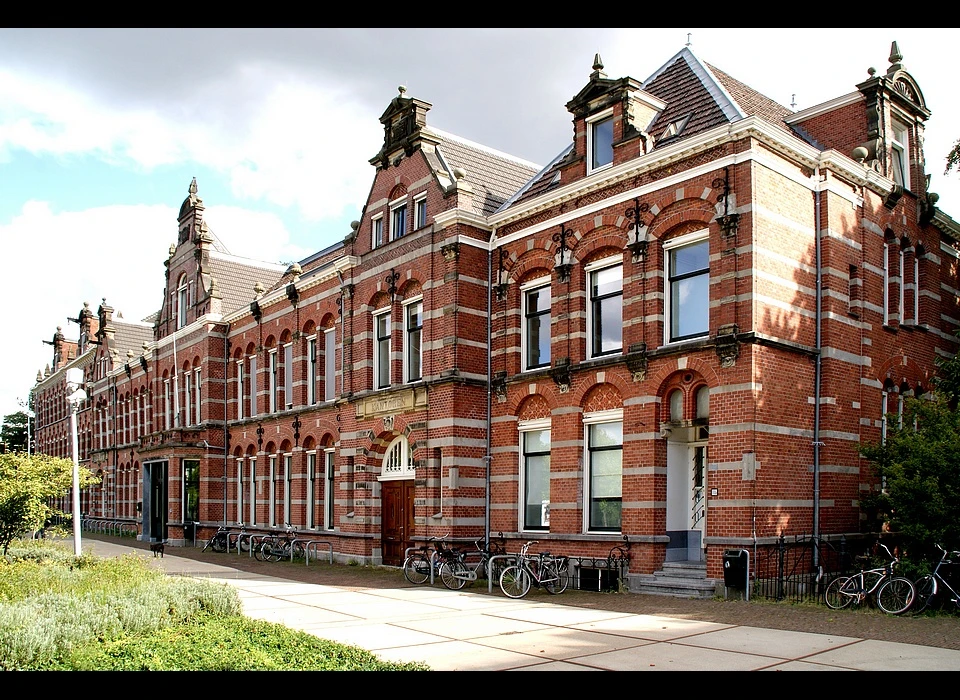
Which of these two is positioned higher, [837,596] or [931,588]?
[931,588]

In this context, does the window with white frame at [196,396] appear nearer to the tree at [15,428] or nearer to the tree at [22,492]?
the tree at [22,492]

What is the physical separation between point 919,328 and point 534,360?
30.7ft

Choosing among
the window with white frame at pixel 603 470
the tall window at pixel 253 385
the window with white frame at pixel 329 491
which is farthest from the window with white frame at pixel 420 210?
the tall window at pixel 253 385

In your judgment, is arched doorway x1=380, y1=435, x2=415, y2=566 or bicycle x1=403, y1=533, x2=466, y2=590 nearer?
bicycle x1=403, y1=533, x2=466, y2=590

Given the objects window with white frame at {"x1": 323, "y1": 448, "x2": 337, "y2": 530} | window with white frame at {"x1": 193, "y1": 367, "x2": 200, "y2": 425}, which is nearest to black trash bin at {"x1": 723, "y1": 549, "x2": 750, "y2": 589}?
window with white frame at {"x1": 323, "y1": 448, "x2": 337, "y2": 530}

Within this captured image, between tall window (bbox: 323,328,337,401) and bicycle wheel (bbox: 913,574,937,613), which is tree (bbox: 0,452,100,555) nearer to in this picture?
tall window (bbox: 323,328,337,401)

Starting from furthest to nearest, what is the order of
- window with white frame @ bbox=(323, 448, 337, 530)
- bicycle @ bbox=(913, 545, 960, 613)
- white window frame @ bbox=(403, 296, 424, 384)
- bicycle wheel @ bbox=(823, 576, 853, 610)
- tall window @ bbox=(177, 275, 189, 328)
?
tall window @ bbox=(177, 275, 189, 328)
window with white frame @ bbox=(323, 448, 337, 530)
white window frame @ bbox=(403, 296, 424, 384)
bicycle wheel @ bbox=(823, 576, 853, 610)
bicycle @ bbox=(913, 545, 960, 613)

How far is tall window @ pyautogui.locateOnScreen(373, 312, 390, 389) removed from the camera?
26.3 meters

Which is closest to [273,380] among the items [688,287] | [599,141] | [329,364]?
[329,364]

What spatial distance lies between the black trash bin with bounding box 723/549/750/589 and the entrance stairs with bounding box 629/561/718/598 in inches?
19.0

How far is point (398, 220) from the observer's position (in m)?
26.5

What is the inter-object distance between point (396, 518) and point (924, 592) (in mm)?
14478

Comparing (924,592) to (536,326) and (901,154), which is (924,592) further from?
(901,154)
